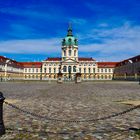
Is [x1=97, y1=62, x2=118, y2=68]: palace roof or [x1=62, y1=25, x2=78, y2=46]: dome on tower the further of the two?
[x1=97, y1=62, x2=118, y2=68]: palace roof

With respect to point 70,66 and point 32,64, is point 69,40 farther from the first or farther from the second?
point 32,64

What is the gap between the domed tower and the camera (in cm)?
13900

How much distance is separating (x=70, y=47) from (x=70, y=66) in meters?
10.1

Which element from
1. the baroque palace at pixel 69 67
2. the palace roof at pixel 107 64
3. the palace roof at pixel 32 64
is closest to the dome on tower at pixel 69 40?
the baroque palace at pixel 69 67

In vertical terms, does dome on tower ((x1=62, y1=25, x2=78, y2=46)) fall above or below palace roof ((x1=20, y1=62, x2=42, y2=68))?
above

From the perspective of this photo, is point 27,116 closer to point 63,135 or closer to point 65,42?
point 63,135

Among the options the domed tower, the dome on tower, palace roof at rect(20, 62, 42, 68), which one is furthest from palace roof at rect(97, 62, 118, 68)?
palace roof at rect(20, 62, 42, 68)

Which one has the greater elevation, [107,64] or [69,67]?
[107,64]

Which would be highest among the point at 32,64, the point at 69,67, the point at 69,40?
the point at 69,40

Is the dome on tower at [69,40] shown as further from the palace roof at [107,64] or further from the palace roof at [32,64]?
the palace roof at [32,64]

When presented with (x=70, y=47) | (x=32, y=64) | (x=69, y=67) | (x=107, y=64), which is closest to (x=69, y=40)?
(x=70, y=47)

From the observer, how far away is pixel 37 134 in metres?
6.21

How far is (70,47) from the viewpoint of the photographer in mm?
138500

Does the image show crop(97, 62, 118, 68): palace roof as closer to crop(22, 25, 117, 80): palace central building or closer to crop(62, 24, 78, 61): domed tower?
crop(22, 25, 117, 80): palace central building
